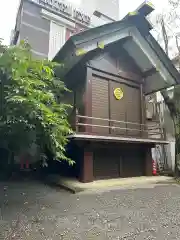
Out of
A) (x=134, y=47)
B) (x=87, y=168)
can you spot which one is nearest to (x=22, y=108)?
(x=87, y=168)

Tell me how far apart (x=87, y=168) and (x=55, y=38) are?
31.0 ft

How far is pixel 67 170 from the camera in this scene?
8.63m

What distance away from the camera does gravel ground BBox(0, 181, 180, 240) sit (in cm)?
353

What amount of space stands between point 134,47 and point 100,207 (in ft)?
23.0

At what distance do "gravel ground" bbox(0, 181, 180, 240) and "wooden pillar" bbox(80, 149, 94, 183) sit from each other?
3.08 feet

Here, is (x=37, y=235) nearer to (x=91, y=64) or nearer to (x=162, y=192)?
(x=162, y=192)

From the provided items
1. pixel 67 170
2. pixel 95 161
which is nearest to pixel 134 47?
pixel 95 161

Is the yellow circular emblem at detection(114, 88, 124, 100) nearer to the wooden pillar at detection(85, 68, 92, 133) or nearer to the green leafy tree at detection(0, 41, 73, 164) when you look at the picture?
the wooden pillar at detection(85, 68, 92, 133)

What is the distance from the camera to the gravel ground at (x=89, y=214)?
11.6ft

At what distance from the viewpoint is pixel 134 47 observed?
30.5 ft

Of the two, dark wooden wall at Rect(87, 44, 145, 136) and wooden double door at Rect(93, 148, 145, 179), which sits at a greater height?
dark wooden wall at Rect(87, 44, 145, 136)

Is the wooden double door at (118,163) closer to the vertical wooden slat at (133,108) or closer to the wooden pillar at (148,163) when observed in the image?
the wooden pillar at (148,163)

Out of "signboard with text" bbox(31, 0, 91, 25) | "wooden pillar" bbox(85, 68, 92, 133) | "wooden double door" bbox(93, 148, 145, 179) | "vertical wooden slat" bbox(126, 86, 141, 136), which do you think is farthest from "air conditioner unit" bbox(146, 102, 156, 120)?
"signboard with text" bbox(31, 0, 91, 25)

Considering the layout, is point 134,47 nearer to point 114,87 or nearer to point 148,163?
point 114,87
